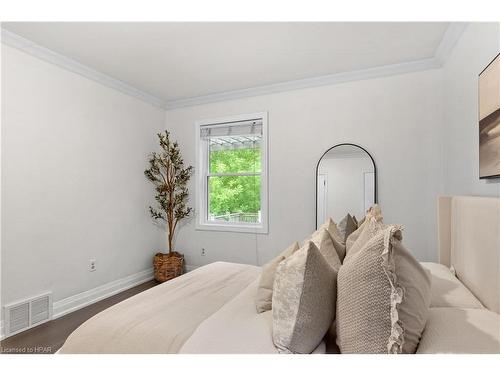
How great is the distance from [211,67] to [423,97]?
7.13 feet

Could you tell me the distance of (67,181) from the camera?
2795 mm

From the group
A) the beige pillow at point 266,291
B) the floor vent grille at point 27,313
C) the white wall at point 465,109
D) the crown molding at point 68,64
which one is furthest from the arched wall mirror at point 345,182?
the floor vent grille at point 27,313

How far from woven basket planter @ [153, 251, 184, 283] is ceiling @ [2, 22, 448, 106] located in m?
2.22

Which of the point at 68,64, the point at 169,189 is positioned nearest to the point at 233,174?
the point at 169,189

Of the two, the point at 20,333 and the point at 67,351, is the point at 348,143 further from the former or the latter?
the point at 20,333

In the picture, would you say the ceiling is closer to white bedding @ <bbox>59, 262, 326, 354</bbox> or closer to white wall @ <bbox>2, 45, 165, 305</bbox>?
white wall @ <bbox>2, 45, 165, 305</bbox>

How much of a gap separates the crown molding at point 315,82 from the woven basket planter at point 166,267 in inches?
82.8

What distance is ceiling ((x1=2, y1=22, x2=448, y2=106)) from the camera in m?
2.24

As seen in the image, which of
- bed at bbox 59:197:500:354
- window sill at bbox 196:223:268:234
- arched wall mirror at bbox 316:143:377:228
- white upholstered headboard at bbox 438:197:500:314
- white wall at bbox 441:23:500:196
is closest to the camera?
bed at bbox 59:197:500:354

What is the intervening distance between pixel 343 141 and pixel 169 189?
2295 millimetres

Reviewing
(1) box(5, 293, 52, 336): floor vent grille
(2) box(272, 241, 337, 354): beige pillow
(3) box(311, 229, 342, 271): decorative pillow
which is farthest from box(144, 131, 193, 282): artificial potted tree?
(2) box(272, 241, 337, 354): beige pillow

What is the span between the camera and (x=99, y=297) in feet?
10.2

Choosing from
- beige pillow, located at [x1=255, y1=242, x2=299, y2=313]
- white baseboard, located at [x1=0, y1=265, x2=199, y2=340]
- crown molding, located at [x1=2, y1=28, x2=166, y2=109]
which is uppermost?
crown molding, located at [x1=2, y1=28, x2=166, y2=109]

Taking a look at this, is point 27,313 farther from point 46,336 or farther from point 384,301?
point 384,301
